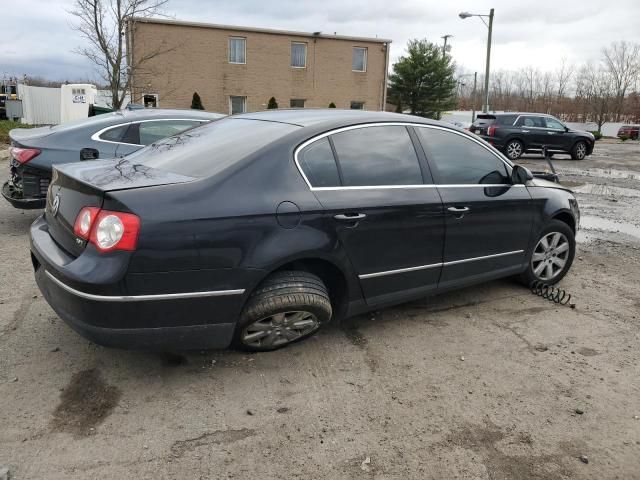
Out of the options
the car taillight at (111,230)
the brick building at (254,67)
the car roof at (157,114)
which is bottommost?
the car taillight at (111,230)

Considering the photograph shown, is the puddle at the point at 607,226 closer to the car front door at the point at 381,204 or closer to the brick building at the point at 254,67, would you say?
the car front door at the point at 381,204

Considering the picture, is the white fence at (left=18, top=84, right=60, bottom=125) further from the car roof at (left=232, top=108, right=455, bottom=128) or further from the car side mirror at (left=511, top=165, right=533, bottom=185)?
the car side mirror at (left=511, top=165, right=533, bottom=185)

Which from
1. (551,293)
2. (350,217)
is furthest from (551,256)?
(350,217)

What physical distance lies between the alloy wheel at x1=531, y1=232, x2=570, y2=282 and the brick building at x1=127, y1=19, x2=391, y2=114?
24163 mm

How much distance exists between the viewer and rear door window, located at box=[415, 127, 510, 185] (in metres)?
3.97

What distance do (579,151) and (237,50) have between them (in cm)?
1879

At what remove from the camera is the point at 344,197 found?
11.0ft

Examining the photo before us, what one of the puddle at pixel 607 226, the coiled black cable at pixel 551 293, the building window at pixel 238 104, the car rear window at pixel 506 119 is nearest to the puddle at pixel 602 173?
the car rear window at pixel 506 119

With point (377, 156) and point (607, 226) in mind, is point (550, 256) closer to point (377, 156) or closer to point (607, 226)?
point (377, 156)

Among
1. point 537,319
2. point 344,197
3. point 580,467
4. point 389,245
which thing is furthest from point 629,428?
→ point 344,197

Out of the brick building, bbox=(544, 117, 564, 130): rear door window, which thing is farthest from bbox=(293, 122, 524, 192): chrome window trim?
the brick building

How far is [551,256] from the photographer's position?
4957mm

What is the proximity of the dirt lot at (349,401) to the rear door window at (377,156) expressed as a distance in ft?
3.79

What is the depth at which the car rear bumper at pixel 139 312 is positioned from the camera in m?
2.73
